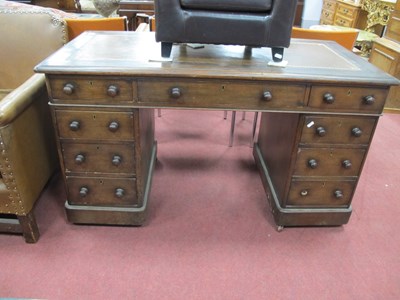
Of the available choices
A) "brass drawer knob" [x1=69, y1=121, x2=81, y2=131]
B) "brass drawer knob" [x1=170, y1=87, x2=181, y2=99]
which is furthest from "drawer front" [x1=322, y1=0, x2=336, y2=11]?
"brass drawer knob" [x1=69, y1=121, x2=81, y2=131]

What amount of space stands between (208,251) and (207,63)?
34.0 inches

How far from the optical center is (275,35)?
4.42 ft

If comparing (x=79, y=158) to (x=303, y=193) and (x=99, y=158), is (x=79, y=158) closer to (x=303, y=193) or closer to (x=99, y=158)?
(x=99, y=158)

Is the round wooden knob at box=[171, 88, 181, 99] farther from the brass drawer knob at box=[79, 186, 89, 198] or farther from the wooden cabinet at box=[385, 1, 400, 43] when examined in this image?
the wooden cabinet at box=[385, 1, 400, 43]

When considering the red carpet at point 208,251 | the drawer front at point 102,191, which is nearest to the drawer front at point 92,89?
the drawer front at point 102,191

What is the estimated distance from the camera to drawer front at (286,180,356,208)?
1.57 m

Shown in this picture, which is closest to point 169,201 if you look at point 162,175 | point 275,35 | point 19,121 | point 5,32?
point 162,175

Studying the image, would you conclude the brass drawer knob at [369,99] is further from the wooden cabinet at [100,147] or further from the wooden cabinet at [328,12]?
the wooden cabinet at [328,12]

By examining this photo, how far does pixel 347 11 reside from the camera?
466 centimetres

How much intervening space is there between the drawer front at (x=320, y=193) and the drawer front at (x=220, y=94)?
44 centimetres

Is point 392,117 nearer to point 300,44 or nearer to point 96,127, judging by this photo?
point 300,44

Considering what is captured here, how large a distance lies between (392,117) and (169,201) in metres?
2.32

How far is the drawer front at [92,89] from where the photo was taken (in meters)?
1.28

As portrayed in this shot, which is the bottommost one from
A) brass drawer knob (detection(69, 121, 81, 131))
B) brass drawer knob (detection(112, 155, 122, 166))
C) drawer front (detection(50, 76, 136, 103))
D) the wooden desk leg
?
the wooden desk leg
